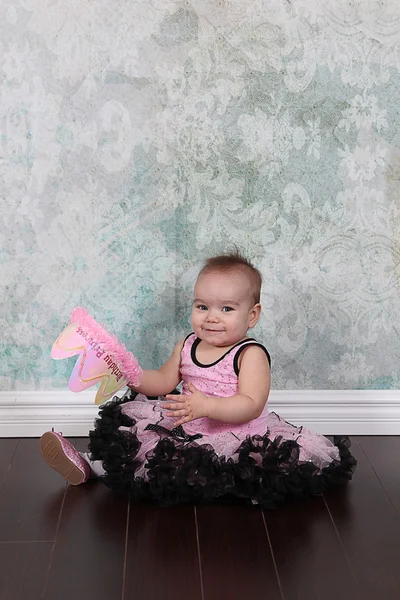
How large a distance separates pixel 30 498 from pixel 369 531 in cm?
75

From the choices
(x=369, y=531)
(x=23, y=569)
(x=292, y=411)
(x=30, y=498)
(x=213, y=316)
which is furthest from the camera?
(x=292, y=411)

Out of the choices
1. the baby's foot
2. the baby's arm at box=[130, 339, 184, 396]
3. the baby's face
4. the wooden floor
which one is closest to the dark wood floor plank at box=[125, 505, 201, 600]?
the wooden floor

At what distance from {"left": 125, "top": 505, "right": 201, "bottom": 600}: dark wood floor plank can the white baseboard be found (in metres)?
0.48

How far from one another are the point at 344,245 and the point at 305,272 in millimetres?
127

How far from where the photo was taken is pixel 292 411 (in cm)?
220

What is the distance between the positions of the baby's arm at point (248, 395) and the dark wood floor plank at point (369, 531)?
270 millimetres

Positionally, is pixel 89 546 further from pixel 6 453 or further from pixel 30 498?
pixel 6 453

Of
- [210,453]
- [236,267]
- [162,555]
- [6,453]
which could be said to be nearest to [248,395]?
[210,453]

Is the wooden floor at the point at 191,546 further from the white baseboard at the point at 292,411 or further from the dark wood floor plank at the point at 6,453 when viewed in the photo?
the white baseboard at the point at 292,411

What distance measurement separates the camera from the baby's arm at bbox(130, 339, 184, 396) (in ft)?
6.38

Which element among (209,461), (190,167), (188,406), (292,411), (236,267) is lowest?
(292,411)

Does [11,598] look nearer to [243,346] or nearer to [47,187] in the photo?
[243,346]

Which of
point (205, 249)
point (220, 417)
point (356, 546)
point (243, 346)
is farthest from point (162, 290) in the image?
point (356, 546)

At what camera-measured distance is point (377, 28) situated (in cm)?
199
